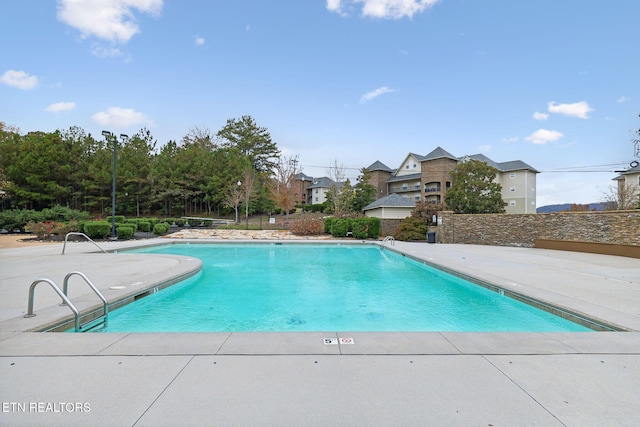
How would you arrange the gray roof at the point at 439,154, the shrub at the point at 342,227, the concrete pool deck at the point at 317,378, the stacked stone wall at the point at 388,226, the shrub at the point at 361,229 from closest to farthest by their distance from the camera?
the concrete pool deck at the point at 317,378 < the shrub at the point at 361,229 < the shrub at the point at 342,227 < the stacked stone wall at the point at 388,226 < the gray roof at the point at 439,154

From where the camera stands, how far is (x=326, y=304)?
6520 mm

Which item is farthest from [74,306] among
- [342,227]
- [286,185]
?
[286,185]

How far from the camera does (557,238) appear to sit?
48.7 feet

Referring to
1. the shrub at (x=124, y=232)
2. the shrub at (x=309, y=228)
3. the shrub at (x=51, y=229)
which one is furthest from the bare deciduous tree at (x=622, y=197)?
the shrub at (x=51, y=229)

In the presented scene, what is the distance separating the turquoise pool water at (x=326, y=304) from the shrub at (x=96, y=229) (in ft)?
32.4

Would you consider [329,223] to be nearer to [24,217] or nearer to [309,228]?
[309,228]

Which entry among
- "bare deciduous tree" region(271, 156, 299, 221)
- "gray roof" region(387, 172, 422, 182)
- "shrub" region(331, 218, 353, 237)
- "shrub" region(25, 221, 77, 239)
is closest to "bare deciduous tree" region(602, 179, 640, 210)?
"gray roof" region(387, 172, 422, 182)

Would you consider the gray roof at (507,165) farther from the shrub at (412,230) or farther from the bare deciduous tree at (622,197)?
the shrub at (412,230)

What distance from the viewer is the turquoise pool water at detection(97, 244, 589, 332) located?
16.7 ft

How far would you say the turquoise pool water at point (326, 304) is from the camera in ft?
16.7

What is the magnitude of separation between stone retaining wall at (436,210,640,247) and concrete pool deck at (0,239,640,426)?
1081 centimetres

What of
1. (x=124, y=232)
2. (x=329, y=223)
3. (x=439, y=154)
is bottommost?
(x=124, y=232)

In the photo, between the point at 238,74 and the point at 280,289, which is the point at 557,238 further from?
the point at 238,74

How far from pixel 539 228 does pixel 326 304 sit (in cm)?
1410
